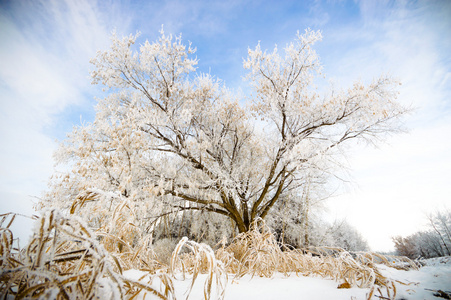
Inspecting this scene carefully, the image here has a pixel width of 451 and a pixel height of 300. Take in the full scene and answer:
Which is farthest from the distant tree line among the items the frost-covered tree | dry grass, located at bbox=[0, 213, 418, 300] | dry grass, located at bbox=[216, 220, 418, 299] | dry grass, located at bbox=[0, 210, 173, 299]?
dry grass, located at bbox=[0, 210, 173, 299]

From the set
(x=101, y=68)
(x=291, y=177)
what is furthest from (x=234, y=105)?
(x=101, y=68)

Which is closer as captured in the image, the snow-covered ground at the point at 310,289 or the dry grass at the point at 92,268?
the dry grass at the point at 92,268

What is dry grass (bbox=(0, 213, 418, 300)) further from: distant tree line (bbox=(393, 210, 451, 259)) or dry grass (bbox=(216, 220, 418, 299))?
distant tree line (bbox=(393, 210, 451, 259))

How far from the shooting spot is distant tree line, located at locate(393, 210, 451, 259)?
1708 centimetres

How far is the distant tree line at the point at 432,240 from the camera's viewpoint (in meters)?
17.1

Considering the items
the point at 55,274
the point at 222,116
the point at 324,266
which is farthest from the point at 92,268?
the point at 222,116

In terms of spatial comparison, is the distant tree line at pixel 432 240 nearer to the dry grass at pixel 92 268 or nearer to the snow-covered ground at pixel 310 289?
the snow-covered ground at pixel 310 289

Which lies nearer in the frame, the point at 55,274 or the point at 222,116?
the point at 55,274

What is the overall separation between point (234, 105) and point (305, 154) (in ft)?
10.8

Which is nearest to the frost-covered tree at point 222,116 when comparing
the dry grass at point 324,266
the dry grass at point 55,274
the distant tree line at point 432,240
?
the dry grass at point 324,266

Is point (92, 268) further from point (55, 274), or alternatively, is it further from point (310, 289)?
point (310, 289)

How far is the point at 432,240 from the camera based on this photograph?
59.1 ft

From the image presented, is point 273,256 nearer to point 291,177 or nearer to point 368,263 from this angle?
point 368,263

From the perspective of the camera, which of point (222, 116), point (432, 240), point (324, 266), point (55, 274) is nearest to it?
point (55, 274)
